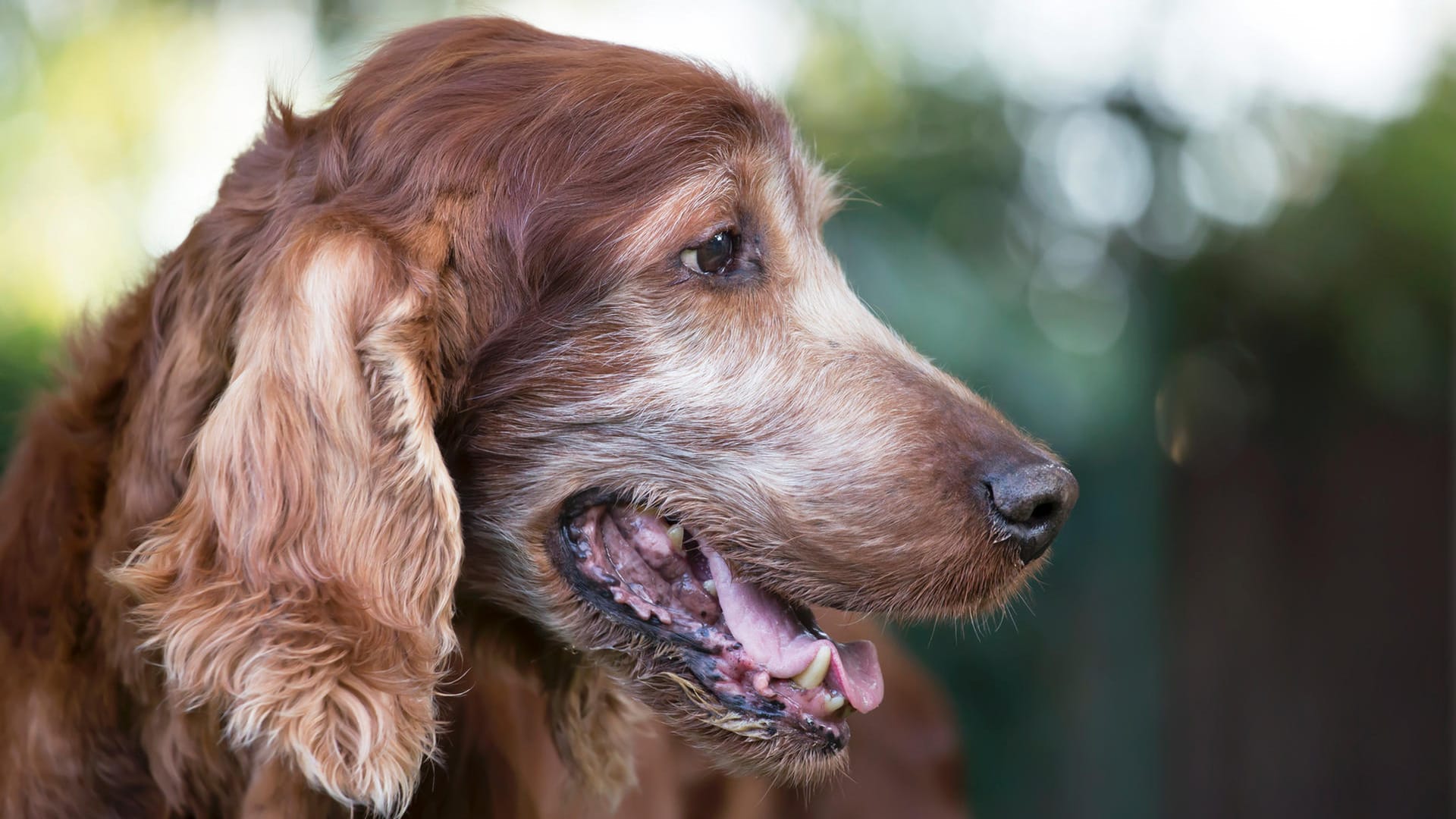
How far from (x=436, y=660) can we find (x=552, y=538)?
301 millimetres

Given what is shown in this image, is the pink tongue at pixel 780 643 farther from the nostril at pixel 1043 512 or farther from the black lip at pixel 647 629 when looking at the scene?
the nostril at pixel 1043 512

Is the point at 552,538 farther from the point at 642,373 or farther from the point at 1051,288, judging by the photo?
the point at 1051,288

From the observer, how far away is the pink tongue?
1881 millimetres

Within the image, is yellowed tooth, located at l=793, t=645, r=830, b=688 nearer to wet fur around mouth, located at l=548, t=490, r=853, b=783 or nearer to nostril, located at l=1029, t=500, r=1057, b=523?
wet fur around mouth, located at l=548, t=490, r=853, b=783

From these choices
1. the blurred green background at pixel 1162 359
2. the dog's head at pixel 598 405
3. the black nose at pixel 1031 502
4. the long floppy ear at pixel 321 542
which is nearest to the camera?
the long floppy ear at pixel 321 542

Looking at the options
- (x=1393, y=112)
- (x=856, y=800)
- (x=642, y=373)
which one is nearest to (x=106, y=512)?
(x=642, y=373)

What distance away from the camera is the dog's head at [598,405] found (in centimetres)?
168

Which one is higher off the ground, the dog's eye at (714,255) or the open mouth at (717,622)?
the dog's eye at (714,255)

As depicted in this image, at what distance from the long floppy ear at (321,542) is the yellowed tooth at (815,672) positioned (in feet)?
1.84

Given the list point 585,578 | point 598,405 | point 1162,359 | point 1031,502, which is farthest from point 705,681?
point 1162,359

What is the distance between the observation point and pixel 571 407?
1854 millimetres

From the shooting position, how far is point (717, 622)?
6.39 ft

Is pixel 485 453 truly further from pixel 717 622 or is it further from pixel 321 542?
pixel 717 622

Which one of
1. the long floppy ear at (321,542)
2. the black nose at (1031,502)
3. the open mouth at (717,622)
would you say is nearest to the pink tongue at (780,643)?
the open mouth at (717,622)
